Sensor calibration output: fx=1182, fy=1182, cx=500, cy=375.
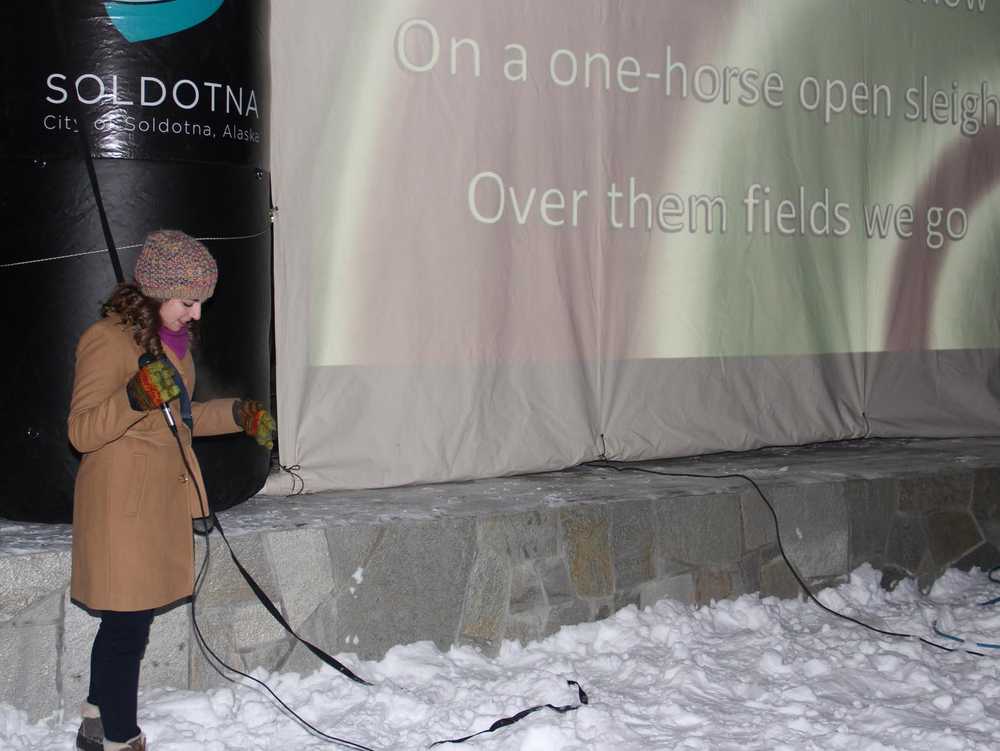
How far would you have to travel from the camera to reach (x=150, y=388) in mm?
3029

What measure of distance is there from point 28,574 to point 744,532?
2882 millimetres

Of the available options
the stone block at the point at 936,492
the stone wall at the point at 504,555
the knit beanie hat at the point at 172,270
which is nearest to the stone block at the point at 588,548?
the stone wall at the point at 504,555

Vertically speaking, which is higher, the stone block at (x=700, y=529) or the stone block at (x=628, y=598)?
the stone block at (x=700, y=529)


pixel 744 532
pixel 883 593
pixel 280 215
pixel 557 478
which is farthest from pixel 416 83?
pixel 883 593

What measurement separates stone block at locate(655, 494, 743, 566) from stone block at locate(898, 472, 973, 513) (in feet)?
3.14

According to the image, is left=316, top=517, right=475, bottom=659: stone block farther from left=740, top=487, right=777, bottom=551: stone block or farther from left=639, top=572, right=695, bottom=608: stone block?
left=740, top=487, right=777, bottom=551: stone block

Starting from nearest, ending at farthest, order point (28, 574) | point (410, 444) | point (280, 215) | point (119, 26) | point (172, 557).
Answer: point (172, 557) → point (28, 574) → point (119, 26) → point (280, 215) → point (410, 444)

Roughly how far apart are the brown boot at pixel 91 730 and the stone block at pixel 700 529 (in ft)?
7.69

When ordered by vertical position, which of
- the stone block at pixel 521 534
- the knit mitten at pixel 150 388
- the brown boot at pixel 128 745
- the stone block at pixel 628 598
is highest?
the knit mitten at pixel 150 388

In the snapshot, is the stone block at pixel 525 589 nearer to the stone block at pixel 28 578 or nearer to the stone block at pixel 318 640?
the stone block at pixel 318 640

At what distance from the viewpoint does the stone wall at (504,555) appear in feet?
12.6

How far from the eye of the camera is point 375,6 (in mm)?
5000

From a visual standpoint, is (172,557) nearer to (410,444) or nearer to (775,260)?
(410,444)

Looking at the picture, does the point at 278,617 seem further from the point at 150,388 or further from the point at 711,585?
the point at 711,585
